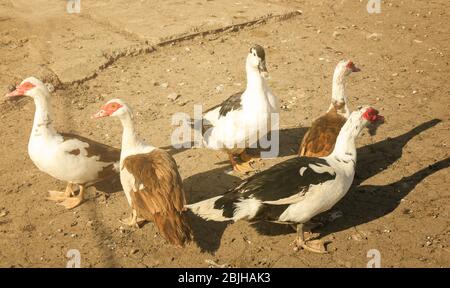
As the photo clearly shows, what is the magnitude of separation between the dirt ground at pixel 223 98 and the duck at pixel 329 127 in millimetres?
553

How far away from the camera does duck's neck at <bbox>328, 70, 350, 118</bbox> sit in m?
5.62

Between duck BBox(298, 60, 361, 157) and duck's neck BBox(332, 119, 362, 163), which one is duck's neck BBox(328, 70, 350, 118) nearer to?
duck BBox(298, 60, 361, 157)

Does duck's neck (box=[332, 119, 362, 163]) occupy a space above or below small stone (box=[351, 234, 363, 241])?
above

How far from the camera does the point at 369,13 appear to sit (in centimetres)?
931

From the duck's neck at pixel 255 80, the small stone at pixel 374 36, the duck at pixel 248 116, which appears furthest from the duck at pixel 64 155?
the small stone at pixel 374 36

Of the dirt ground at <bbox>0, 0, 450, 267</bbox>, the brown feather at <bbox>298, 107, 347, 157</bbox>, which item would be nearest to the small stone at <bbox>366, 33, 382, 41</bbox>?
the dirt ground at <bbox>0, 0, 450, 267</bbox>

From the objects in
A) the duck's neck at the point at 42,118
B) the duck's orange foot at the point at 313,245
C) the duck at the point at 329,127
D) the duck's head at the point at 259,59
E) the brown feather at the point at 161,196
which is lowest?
the duck's orange foot at the point at 313,245

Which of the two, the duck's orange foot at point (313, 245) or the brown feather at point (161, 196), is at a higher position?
the brown feather at point (161, 196)

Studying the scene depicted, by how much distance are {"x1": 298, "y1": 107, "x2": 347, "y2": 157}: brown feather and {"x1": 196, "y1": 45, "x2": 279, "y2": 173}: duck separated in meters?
0.48

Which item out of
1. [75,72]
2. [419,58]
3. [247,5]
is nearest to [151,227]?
[75,72]

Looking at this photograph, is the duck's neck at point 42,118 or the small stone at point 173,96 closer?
the duck's neck at point 42,118

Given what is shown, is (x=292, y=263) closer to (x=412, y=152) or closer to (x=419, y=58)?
(x=412, y=152)

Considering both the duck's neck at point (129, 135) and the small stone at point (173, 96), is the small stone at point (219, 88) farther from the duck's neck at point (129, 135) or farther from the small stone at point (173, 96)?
the duck's neck at point (129, 135)

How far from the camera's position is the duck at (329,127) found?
4.95 m
